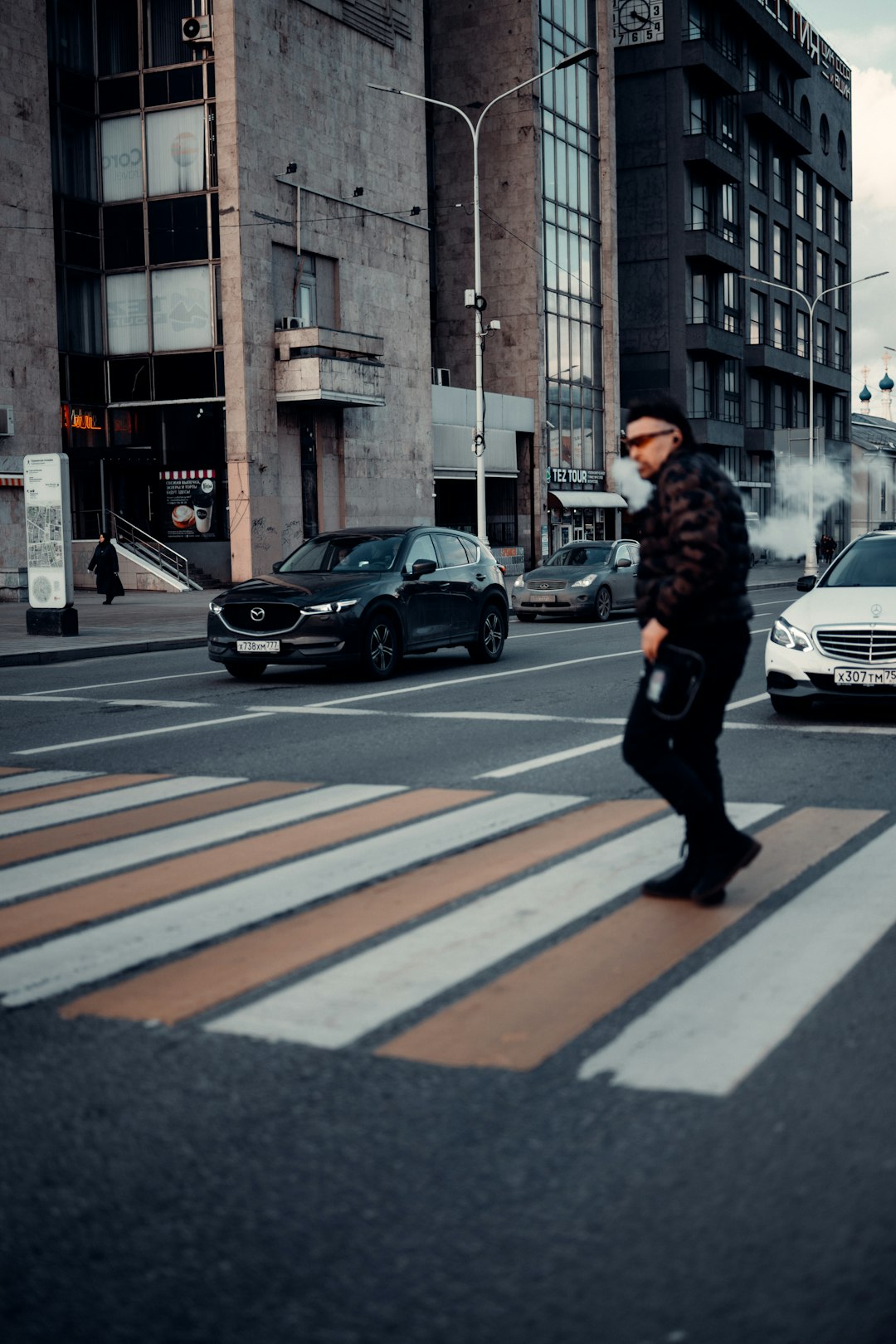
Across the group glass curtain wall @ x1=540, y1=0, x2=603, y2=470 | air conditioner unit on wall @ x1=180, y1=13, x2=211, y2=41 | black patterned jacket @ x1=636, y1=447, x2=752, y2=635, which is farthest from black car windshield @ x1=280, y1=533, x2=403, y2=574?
glass curtain wall @ x1=540, y1=0, x2=603, y2=470

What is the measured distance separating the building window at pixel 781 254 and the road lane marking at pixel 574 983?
7232 centimetres

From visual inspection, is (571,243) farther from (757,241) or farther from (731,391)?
(757,241)

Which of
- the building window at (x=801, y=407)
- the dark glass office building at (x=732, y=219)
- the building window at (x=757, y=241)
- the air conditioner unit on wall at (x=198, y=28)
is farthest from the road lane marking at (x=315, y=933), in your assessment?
the building window at (x=801, y=407)

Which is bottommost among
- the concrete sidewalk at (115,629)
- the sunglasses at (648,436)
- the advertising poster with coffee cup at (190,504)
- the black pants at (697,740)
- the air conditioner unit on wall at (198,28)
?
the concrete sidewalk at (115,629)

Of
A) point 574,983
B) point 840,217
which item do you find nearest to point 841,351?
point 840,217

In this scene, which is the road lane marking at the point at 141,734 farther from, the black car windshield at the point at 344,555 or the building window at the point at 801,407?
the building window at the point at 801,407

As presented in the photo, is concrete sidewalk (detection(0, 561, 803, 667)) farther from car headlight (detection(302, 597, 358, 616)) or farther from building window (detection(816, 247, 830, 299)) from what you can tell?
building window (detection(816, 247, 830, 299))

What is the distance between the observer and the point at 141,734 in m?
11.1

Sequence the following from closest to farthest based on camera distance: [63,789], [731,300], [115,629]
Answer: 1. [63,789]
2. [115,629]
3. [731,300]

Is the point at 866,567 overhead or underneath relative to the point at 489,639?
overhead

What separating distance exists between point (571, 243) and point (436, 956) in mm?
51640

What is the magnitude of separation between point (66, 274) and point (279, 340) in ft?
18.9

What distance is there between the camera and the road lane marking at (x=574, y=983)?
3.98 metres

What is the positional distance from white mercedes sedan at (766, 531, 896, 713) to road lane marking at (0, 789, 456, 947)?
4.07 metres
